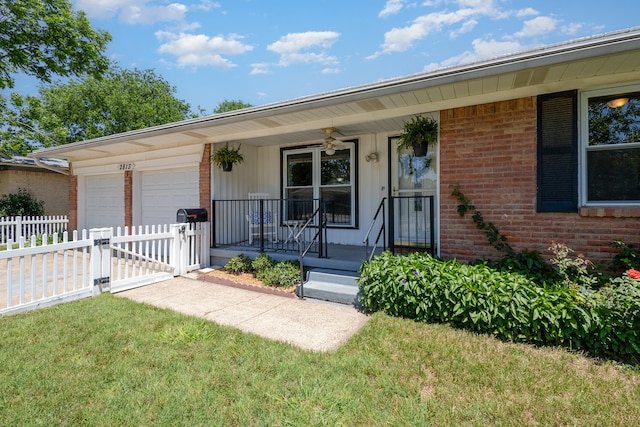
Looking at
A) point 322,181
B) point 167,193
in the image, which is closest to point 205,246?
point 167,193

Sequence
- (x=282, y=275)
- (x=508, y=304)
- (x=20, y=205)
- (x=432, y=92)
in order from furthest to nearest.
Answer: (x=20, y=205)
(x=282, y=275)
(x=432, y=92)
(x=508, y=304)

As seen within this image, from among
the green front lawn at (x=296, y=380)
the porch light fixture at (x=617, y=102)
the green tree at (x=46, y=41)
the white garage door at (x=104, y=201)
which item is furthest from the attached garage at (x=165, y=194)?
the porch light fixture at (x=617, y=102)

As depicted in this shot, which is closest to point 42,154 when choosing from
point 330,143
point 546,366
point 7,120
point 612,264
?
point 330,143

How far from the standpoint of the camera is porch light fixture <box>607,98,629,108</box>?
373 centimetres

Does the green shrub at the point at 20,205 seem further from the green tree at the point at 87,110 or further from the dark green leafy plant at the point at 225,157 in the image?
the dark green leafy plant at the point at 225,157

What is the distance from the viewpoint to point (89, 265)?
5.60m

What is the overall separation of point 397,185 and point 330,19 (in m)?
4.20

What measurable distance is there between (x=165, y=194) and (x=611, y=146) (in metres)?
8.47

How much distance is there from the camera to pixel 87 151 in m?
8.53

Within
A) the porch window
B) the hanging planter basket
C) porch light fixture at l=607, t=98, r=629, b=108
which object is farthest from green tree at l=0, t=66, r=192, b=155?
porch light fixture at l=607, t=98, r=629, b=108

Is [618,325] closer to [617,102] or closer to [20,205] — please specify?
[617,102]

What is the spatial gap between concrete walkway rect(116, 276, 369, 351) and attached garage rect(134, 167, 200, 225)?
2.57 meters

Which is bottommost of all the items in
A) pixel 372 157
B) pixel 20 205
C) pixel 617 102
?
pixel 20 205

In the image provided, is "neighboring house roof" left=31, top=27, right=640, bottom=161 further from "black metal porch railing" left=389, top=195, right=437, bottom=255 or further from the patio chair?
the patio chair
